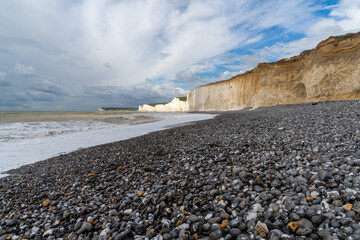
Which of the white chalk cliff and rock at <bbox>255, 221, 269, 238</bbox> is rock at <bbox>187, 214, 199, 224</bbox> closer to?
rock at <bbox>255, 221, 269, 238</bbox>

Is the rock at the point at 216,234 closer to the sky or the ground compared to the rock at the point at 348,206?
closer to the ground

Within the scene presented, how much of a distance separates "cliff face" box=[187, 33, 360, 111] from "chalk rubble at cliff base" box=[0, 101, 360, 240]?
18260mm

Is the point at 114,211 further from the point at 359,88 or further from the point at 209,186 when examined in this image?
the point at 359,88

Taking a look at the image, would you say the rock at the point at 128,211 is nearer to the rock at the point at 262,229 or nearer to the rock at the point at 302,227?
the rock at the point at 262,229

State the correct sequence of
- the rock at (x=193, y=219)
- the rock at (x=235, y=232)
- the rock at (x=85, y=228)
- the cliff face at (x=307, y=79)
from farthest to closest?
the cliff face at (x=307, y=79) → the rock at (x=85, y=228) → the rock at (x=193, y=219) → the rock at (x=235, y=232)

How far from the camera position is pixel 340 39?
56.9 ft

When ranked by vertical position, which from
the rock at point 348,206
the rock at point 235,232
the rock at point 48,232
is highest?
the rock at point 348,206

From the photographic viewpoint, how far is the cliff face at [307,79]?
1681cm

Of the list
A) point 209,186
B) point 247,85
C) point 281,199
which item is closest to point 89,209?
point 209,186

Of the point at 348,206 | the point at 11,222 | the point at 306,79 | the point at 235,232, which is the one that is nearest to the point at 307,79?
the point at 306,79

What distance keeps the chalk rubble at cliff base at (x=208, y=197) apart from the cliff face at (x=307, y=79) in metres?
18.3

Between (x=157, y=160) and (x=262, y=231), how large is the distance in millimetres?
3588

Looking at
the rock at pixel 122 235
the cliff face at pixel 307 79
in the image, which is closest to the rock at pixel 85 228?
the rock at pixel 122 235

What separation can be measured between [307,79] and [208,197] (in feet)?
85.2
